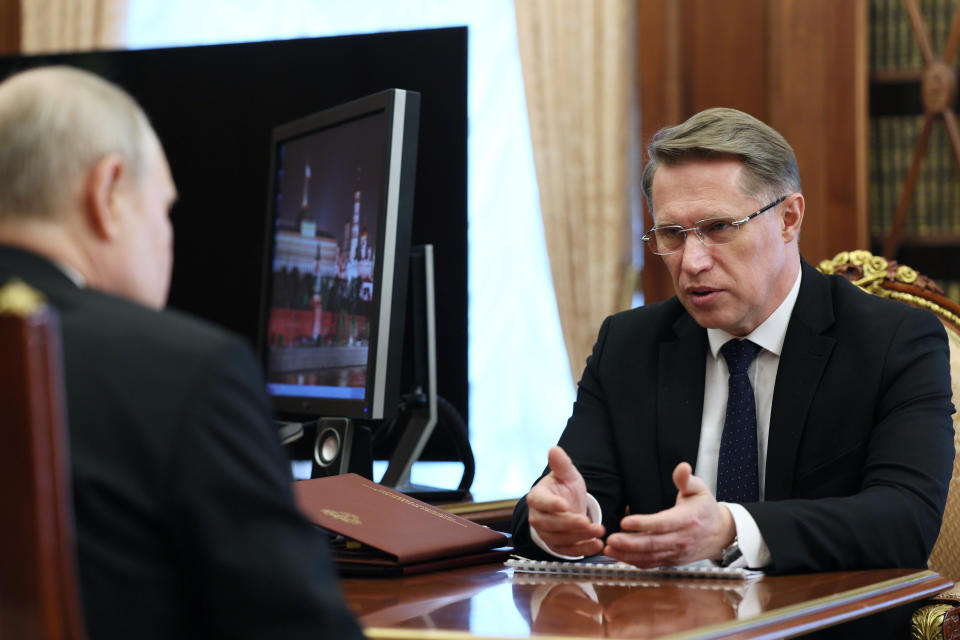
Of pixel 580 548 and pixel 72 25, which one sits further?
pixel 72 25

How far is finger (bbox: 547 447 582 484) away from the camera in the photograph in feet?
5.54

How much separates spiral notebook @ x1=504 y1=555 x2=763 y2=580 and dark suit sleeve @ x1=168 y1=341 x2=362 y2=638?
766mm

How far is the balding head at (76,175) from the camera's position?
97 cm

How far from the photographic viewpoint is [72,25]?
468 cm

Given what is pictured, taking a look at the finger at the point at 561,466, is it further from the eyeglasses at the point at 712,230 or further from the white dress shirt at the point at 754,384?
the eyeglasses at the point at 712,230

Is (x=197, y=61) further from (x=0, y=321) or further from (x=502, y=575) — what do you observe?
(x=0, y=321)

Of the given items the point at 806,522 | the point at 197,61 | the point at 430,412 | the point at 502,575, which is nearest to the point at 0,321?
the point at 502,575

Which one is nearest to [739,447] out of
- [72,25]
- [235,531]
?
[235,531]

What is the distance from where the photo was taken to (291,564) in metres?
0.86

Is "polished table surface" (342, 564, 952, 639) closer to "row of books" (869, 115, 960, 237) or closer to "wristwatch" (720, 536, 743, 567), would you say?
"wristwatch" (720, 536, 743, 567)

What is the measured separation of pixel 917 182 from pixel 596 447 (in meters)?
1.88

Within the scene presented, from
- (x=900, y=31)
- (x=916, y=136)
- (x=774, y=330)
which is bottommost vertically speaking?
(x=774, y=330)

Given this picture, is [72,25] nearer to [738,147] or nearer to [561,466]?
[738,147]

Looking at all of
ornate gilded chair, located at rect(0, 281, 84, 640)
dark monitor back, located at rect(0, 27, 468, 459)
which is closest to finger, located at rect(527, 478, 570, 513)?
ornate gilded chair, located at rect(0, 281, 84, 640)
